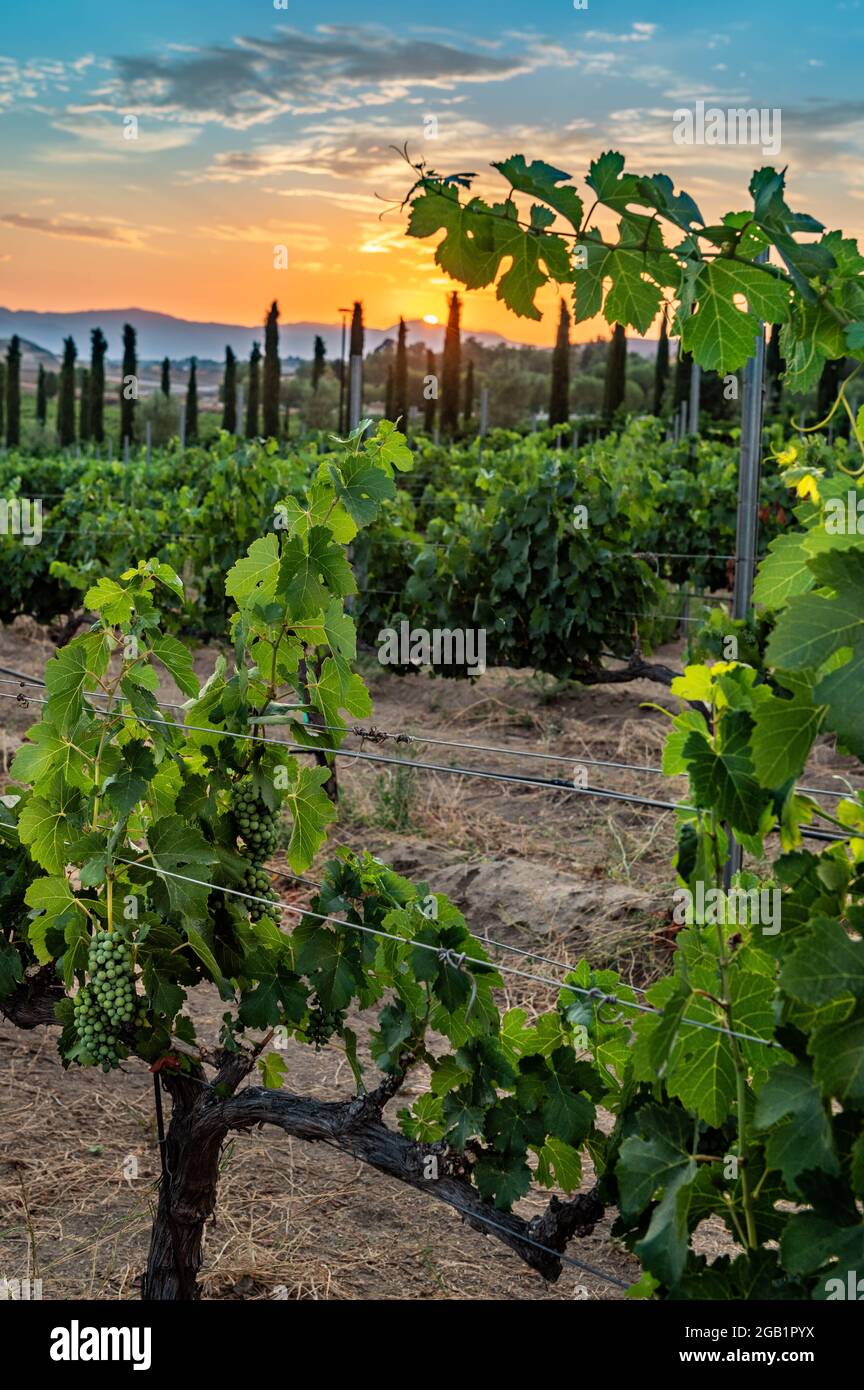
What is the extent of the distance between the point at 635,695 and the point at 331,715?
7.75 metres

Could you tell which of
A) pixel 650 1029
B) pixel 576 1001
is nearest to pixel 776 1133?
pixel 650 1029

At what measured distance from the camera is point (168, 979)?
2834mm

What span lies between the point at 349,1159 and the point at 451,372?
138ft

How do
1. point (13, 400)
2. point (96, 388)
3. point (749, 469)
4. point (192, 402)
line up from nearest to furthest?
point (749, 469) → point (96, 388) → point (13, 400) → point (192, 402)

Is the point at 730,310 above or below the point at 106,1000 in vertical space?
above

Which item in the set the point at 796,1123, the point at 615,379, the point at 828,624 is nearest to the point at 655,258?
the point at 828,624

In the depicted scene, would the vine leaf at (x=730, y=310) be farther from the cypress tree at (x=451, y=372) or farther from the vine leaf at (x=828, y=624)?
the cypress tree at (x=451, y=372)

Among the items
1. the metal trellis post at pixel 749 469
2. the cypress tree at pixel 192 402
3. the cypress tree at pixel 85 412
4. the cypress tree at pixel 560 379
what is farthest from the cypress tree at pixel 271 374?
the metal trellis post at pixel 749 469

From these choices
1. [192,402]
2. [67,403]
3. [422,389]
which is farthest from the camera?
[192,402]

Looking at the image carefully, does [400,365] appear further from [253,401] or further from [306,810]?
[306,810]

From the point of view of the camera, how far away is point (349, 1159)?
4012 mm

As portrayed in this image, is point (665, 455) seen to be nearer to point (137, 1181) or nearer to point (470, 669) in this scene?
point (470, 669)

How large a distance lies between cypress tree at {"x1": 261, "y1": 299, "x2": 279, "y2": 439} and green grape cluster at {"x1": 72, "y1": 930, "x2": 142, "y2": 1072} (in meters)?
39.6

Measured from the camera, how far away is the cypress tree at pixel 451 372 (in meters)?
42.7
